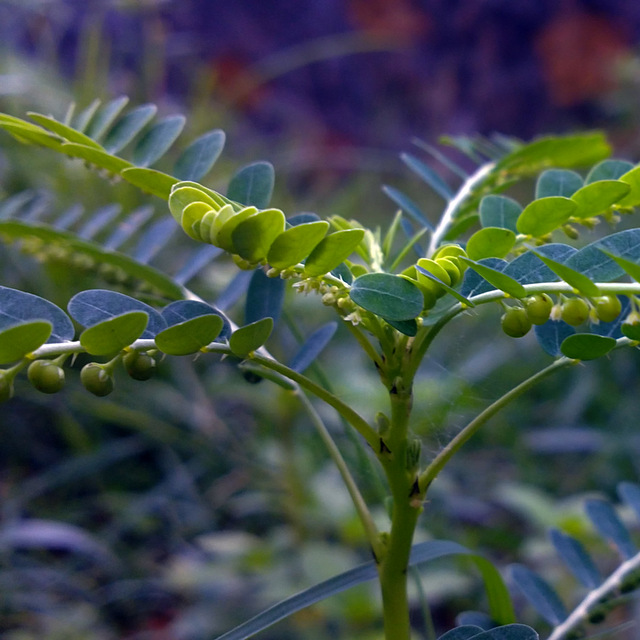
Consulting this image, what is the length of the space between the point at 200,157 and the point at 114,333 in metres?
0.16

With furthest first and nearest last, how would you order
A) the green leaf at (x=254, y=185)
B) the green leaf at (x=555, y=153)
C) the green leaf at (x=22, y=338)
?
the green leaf at (x=555, y=153)
the green leaf at (x=254, y=185)
the green leaf at (x=22, y=338)

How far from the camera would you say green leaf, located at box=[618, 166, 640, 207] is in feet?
0.98

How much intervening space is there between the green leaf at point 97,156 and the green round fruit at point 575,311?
22 centimetres

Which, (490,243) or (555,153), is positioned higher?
(555,153)

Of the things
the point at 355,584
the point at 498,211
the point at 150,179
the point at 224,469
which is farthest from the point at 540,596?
the point at 224,469

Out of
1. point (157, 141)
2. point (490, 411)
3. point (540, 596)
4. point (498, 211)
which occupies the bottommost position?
point (540, 596)

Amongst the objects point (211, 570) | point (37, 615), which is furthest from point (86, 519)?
point (211, 570)

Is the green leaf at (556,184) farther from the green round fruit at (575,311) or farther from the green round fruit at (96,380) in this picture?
the green round fruit at (96,380)

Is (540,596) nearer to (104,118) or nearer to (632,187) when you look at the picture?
(632,187)

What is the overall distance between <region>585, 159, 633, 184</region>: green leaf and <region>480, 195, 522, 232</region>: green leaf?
0.17 ft

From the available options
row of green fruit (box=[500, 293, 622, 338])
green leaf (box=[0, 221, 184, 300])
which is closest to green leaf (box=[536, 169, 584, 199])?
row of green fruit (box=[500, 293, 622, 338])

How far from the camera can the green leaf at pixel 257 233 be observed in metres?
0.25

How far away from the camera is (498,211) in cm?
35

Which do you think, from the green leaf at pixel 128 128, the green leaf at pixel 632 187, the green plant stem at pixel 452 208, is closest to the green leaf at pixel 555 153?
the green plant stem at pixel 452 208
